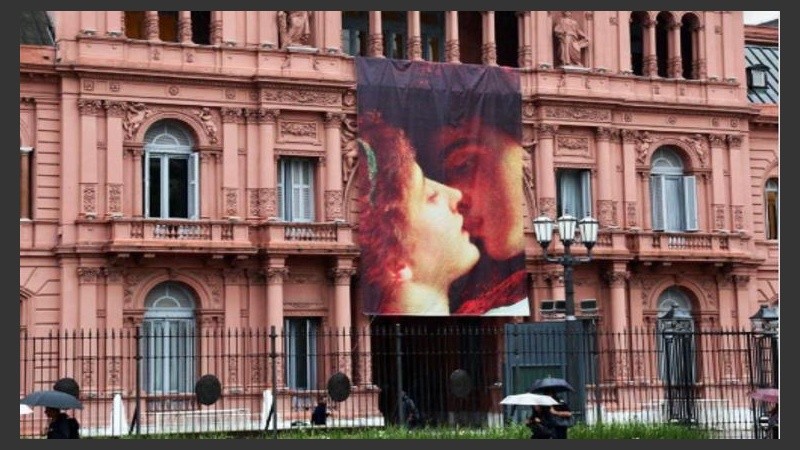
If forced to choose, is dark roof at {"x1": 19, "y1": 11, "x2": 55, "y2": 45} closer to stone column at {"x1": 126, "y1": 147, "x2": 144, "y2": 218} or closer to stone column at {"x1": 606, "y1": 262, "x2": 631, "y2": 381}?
stone column at {"x1": 126, "y1": 147, "x2": 144, "y2": 218}

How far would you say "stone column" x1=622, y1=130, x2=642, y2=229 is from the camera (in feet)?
161

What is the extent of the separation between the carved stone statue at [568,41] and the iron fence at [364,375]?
8828 millimetres

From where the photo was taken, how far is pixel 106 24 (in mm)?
42688

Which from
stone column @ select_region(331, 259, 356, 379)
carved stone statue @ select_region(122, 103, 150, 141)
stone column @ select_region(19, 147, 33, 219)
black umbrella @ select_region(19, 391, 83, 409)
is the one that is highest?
carved stone statue @ select_region(122, 103, 150, 141)

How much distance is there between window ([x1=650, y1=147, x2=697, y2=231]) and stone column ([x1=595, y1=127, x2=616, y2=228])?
1975 millimetres

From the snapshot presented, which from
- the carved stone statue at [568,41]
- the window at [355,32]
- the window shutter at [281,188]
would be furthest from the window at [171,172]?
the carved stone statue at [568,41]

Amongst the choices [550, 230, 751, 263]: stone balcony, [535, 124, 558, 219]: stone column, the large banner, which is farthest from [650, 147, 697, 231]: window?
the large banner

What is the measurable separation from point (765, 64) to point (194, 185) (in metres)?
22.3

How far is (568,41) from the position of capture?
4897 cm

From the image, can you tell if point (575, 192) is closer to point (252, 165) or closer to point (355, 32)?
point (355, 32)

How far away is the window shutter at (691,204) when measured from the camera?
5019 cm

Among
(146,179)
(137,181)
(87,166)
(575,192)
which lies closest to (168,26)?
(146,179)

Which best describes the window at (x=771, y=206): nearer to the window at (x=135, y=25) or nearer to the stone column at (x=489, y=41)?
the stone column at (x=489, y=41)

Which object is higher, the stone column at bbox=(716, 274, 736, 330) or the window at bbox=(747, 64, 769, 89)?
the window at bbox=(747, 64, 769, 89)
